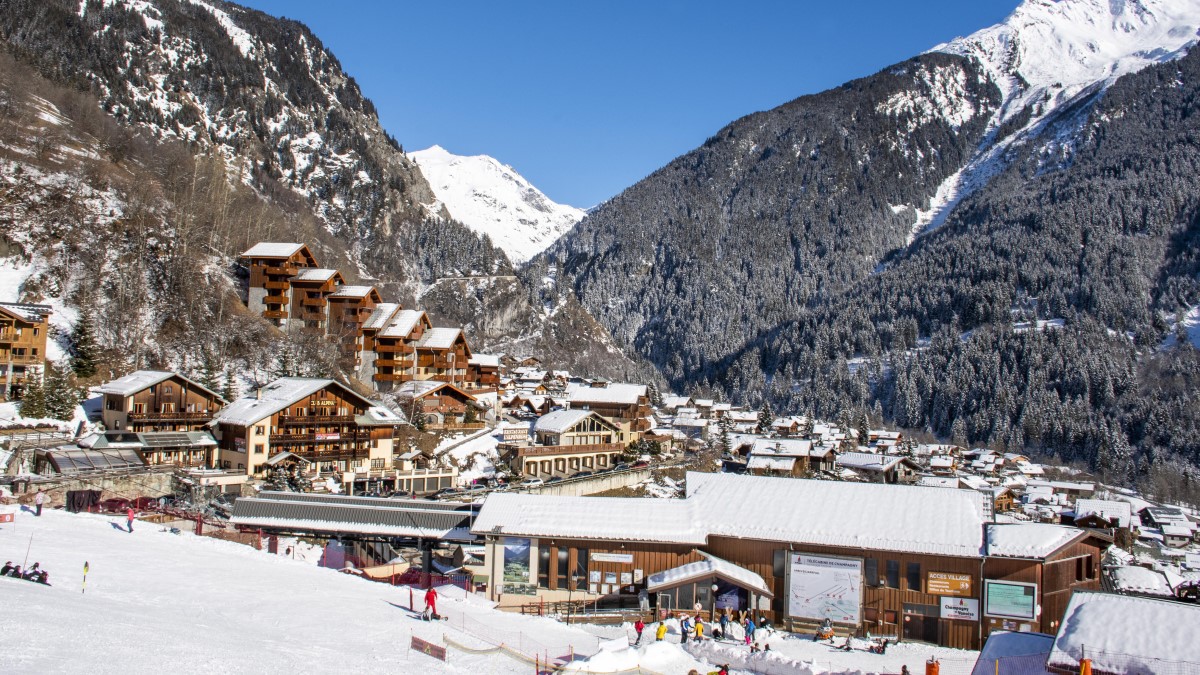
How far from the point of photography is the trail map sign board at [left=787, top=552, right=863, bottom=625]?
27.0 metres

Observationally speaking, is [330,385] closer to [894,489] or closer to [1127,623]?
[894,489]

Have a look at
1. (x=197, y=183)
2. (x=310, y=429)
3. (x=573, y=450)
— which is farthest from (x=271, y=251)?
(x=573, y=450)

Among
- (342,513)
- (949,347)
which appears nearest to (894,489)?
(342,513)

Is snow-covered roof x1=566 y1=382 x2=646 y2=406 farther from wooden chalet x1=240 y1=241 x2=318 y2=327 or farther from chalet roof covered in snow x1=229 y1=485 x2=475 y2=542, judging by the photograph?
chalet roof covered in snow x1=229 y1=485 x2=475 y2=542

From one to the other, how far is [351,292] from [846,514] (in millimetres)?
55920

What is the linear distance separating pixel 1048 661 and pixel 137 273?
59.0m

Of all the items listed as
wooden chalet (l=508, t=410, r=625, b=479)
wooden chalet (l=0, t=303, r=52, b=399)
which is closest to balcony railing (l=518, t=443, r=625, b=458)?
wooden chalet (l=508, t=410, r=625, b=479)

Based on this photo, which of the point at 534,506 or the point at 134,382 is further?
the point at 134,382

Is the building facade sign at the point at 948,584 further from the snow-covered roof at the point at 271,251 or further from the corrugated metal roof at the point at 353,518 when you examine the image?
the snow-covered roof at the point at 271,251

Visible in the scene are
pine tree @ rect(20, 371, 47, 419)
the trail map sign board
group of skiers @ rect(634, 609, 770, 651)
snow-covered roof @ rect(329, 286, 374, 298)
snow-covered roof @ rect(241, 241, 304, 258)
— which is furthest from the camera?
snow-covered roof @ rect(329, 286, 374, 298)

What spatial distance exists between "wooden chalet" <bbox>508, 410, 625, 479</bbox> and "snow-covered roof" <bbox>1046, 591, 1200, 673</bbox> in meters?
42.2

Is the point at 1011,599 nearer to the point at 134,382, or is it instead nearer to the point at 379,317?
the point at 134,382

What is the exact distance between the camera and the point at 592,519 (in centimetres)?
2956

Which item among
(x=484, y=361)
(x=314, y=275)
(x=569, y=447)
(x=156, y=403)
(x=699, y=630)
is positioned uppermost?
(x=314, y=275)
